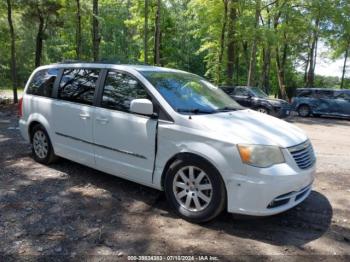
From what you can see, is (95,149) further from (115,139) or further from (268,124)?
(268,124)

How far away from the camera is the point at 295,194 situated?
4.20 meters

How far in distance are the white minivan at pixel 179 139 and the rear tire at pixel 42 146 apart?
6.2 inches

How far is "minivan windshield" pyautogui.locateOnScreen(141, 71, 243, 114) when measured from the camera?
4.69m

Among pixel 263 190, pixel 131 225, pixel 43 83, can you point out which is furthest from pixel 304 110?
pixel 131 225

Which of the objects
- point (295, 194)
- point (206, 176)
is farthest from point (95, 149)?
point (295, 194)

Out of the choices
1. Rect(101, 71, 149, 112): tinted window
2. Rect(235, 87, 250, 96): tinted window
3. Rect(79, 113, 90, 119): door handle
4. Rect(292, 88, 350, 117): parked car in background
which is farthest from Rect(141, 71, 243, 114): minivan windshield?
Rect(292, 88, 350, 117): parked car in background

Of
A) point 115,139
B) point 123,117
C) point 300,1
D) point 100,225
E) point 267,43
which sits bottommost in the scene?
point 100,225

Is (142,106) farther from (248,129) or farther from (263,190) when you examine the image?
(263,190)

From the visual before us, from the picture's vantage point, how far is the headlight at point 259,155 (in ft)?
12.9

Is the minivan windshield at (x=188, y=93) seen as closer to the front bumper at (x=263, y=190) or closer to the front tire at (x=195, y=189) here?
the front tire at (x=195, y=189)

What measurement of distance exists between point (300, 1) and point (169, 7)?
947cm

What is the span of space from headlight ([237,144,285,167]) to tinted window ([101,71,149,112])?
152 cm

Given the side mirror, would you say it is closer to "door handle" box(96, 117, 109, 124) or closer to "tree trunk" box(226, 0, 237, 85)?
"door handle" box(96, 117, 109, 124)

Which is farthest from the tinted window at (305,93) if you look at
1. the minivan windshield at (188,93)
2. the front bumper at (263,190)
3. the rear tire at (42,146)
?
the front bumper at (263,190)
